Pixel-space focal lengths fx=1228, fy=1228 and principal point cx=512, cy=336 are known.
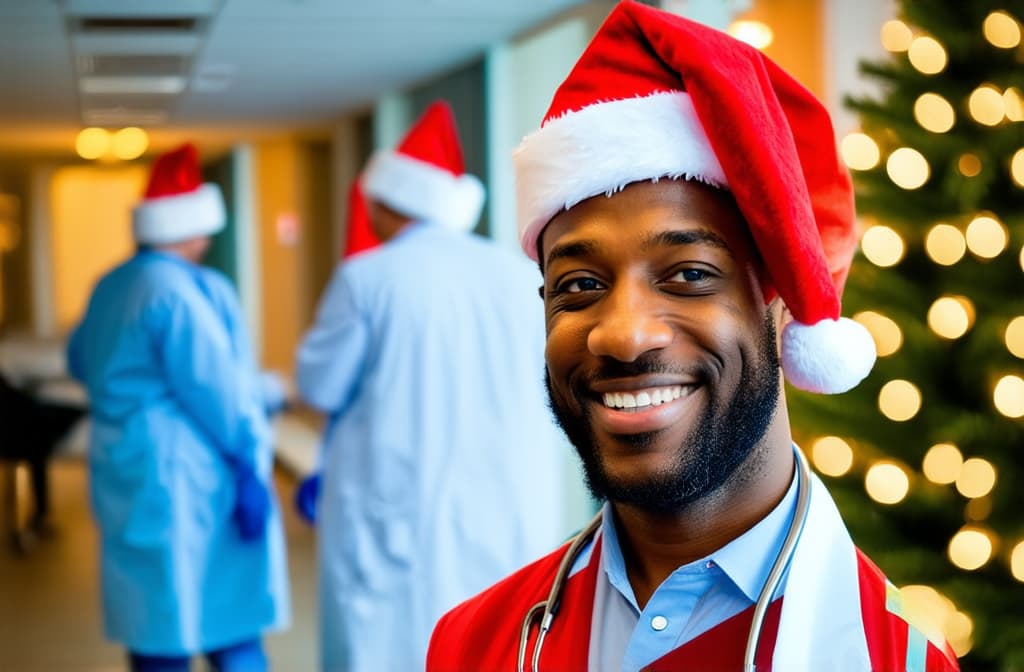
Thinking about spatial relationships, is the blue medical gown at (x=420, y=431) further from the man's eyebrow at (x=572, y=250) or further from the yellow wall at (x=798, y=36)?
the yellow wall at (x=798, y=36)

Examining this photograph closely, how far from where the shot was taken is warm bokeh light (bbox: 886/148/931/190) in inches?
113

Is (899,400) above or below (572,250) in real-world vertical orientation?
below

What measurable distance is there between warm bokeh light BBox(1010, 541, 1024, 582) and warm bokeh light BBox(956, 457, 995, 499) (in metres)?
0.14

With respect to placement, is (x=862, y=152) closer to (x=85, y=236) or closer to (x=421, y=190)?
(x=421, y=190)

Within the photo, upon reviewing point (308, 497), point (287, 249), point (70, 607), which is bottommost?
point (70, 607)

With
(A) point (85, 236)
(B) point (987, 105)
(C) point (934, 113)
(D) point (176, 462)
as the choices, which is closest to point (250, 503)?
(D) point (176, 462)

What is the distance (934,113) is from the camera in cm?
287

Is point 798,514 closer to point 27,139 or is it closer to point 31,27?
point 31,27

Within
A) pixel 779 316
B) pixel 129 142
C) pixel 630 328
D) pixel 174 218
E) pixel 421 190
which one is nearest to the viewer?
pixel 630 328

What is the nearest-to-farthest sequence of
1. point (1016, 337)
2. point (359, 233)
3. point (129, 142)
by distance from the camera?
point (1016, 337)
point (359, 233)
point (129, 142)

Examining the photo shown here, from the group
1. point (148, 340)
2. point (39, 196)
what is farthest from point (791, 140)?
point (39, 196)

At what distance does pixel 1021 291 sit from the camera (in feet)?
9.11

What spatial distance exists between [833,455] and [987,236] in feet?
2.11

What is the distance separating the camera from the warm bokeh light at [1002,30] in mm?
2754
